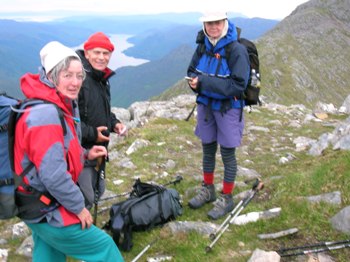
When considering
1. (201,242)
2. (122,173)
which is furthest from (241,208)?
(122,173)

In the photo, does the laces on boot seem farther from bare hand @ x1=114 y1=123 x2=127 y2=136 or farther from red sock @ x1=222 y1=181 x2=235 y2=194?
bare hand @ x1=114 y1=123 x2=127 y2=136

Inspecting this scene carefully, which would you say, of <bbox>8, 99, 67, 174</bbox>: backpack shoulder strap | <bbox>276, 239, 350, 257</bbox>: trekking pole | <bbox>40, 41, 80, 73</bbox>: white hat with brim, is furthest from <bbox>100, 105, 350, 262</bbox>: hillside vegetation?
<bbox>40, 41, 80, 73</bbox>: white hat with brim

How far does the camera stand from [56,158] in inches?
152

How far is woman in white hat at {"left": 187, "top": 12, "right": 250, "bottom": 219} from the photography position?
21.2 ft

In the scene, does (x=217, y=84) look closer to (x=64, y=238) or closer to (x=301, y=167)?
(x=64, y=238)

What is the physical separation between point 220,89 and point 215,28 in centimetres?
109

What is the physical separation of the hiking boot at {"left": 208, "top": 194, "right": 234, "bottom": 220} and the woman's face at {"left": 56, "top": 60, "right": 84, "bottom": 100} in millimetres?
4186

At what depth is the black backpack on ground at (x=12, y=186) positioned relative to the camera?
4.03 metres

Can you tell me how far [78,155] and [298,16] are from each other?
577 feet

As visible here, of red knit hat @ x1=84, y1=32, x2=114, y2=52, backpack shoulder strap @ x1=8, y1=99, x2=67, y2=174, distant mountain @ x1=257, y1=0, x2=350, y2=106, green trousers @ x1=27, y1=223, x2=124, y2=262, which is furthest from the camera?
distant mountain @ x1=257, y1=0, x2=350, y2=106

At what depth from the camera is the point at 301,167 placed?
32.4 ft

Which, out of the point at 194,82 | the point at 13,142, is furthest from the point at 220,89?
the point at 13,142

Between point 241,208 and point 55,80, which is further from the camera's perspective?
point 241,208

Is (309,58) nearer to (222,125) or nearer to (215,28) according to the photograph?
(222,125)
